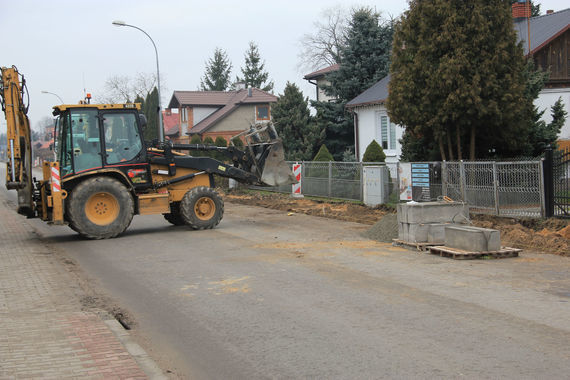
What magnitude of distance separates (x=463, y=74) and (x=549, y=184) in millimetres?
4442

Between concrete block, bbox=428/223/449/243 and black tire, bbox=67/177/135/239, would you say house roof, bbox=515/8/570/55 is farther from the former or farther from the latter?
black tire, bbox=67/177/135/239

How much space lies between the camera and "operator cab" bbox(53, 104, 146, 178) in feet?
47.5

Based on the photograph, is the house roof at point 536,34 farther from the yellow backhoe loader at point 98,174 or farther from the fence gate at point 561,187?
the yellow backhoe loader at point 98,174

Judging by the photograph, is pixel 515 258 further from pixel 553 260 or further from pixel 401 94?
pixel 401 94

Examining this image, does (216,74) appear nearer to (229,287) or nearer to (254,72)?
(254,72)

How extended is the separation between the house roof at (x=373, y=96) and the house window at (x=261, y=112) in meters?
25.0

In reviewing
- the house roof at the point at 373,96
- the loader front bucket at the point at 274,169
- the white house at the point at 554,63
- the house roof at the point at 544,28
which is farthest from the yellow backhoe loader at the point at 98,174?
the house roof at the point at 373,96

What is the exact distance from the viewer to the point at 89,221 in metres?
14.2

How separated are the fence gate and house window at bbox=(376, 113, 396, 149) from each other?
50.8 feet

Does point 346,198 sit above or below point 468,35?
below

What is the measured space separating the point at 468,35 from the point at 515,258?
26.7ft

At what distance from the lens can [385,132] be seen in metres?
30.7

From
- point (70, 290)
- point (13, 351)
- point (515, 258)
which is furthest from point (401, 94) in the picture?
→ point (13, 351)

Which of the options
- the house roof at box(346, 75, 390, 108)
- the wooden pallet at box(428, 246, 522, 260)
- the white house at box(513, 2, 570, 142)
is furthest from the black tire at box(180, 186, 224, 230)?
the house roof at box(346, 75, 390, 108)
